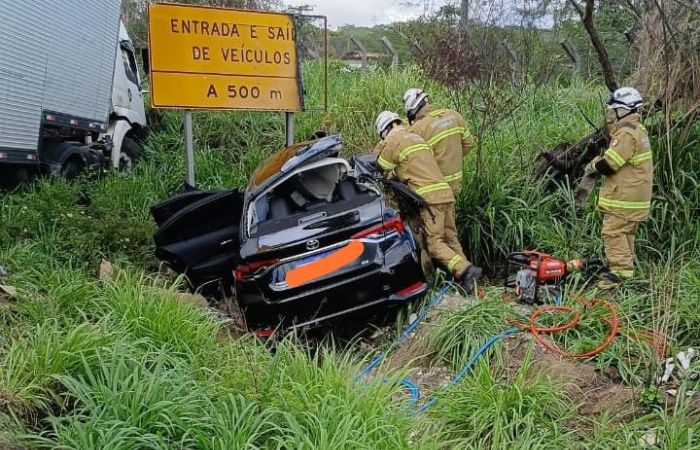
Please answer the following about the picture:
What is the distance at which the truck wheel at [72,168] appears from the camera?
802 centimetres

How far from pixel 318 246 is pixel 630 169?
250cm

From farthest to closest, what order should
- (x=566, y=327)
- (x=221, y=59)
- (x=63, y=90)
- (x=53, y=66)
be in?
(x=63, y=90) < (x=53, y=66) < (x=221, y=59) < (x=566, y=327)

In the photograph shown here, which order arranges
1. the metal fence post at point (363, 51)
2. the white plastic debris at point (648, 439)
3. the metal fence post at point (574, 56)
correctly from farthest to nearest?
the metal fence post at point (363, 51) < the metal fence post at point (574, 56) < the white plastic debris at point (648, 439)

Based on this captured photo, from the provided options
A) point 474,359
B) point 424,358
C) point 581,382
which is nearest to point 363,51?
point 424,358

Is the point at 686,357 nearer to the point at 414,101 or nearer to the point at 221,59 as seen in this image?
the point at 414,101

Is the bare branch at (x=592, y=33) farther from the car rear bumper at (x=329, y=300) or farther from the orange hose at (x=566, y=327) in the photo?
the car rear bumper at (x=329, y=300)

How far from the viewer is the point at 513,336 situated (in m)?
4.15

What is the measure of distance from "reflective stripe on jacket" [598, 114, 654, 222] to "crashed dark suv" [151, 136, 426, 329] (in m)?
1.68

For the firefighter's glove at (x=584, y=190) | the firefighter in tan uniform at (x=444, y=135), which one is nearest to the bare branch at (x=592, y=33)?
the firefighter's glove at (x=584, y=190)

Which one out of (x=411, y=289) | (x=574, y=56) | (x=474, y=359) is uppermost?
(x=574, y=56)

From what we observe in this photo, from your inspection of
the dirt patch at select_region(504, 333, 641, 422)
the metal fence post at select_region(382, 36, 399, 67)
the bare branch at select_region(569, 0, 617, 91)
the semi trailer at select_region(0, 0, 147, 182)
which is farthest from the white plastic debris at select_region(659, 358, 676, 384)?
the metal fence post at select_region(382, 36, 399, 67)

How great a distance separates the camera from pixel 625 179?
16.6ft

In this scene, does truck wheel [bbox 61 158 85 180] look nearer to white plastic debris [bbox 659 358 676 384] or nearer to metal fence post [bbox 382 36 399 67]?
metal fence post [bbox 382 36 399 67]

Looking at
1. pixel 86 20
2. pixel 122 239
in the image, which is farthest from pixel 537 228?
pixel 86 20
